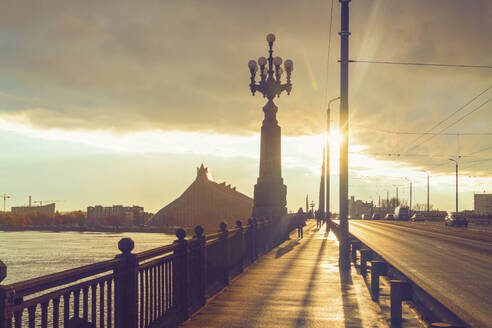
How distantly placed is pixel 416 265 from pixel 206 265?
1030cm

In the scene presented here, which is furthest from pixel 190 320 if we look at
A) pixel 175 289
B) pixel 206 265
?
pixel 206 265

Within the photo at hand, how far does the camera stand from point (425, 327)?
7883 mm

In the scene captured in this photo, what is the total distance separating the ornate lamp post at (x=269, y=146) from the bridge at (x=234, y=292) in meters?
8.98

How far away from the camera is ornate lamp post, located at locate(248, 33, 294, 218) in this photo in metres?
24.6

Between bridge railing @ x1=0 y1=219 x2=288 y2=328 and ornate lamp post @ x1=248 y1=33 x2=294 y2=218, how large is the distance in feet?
33.4

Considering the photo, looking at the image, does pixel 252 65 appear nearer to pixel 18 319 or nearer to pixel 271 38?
pixel 271 38

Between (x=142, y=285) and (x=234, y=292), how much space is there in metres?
4.85

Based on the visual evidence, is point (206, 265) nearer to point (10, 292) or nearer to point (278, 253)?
point (10, 292)

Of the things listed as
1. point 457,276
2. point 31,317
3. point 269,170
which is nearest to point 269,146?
point 269,170

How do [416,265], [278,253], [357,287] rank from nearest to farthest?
1. [357,287]
2. [416,265]
3. [278,253]

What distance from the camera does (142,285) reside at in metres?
6.17

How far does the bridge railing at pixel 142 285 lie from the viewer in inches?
151

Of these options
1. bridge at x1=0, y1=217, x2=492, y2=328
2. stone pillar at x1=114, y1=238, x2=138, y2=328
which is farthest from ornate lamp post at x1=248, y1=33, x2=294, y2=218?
stone pillar at x1=114, y1=238, x2=138, y2=328

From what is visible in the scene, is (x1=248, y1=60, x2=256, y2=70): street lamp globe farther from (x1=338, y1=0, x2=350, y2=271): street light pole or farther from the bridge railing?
the bridge railing
